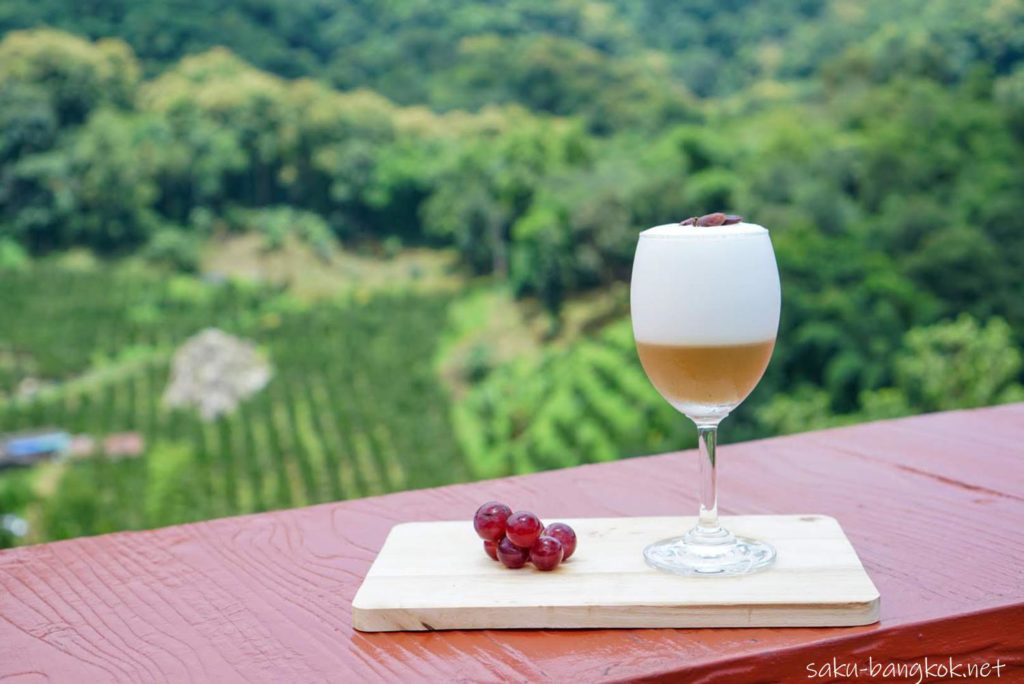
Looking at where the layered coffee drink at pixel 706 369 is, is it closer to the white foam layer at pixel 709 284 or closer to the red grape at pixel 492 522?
the white foam layer at pixel 709 284

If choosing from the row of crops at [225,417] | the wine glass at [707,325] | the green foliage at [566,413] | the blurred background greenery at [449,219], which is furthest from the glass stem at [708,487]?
the row of crops at [225,417]

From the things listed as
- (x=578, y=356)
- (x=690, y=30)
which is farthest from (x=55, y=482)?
(x=690, y=30)

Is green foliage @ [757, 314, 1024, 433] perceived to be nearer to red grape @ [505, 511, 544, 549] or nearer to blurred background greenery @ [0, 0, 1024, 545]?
blurred background greenery @ [0, 0, 1024, 545]

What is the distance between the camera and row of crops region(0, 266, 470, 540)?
15.0 metres

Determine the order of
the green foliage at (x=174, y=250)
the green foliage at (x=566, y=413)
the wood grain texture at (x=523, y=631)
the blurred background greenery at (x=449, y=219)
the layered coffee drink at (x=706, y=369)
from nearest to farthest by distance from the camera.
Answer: the wood grain texture at (x=523, y=631) < the layered coffee drink at (x=706, y=369) < the green foliage at (x=566, y=413) < the blurred background greenery at (x=449, y=219) < the green foliage at (x=174, y=250)

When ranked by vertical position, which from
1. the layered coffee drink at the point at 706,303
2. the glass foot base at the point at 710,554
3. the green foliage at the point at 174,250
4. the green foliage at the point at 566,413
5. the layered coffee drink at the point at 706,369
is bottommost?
the green foliage at the point at 566,413

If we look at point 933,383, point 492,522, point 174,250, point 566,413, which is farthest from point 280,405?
point 492,522

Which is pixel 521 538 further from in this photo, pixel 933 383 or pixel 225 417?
pixel 225 417

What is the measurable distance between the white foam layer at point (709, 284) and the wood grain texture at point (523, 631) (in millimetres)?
136

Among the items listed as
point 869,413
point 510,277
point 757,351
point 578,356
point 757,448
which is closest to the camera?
point 757,351

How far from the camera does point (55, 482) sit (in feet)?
50.1

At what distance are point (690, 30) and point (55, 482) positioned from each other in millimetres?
14018

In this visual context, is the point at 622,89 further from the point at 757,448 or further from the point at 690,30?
the point at 757,448

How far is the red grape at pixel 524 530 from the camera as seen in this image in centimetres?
54
